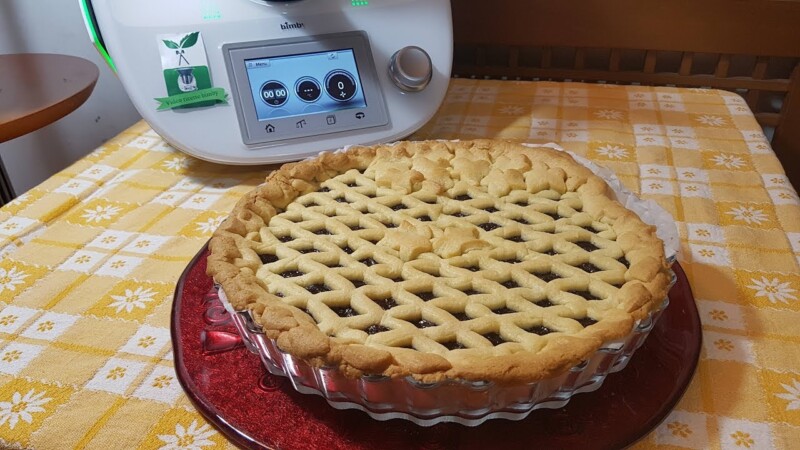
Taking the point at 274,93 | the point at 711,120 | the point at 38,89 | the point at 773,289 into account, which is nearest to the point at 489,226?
the point at 773,289

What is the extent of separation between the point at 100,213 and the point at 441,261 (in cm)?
56

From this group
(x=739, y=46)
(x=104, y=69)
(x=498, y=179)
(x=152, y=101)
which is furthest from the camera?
(x=104, y=69)

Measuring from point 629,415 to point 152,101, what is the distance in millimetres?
811

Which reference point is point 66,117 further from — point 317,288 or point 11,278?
point 317,288

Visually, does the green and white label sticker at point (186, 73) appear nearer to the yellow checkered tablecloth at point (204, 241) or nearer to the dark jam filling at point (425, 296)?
the yellow checkered tablecloth at point (204, 241)

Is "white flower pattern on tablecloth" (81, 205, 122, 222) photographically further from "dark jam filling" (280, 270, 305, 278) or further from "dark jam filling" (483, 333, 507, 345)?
"dark jam filling" (483, 333, 507, 345)

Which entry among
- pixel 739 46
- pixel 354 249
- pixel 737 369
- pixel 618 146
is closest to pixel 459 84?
pixel 618 146

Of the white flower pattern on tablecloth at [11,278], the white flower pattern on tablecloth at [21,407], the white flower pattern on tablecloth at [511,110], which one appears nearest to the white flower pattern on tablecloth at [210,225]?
the white flower pattern on tablecloth at [11,278]

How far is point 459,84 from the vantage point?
55.8 inches

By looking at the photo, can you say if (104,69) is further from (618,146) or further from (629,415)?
(629,415)

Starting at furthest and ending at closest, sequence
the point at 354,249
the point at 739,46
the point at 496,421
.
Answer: the point at 739,46 → the point at 354,249 → the point at 496,421

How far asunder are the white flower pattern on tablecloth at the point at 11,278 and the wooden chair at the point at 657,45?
1.04 metres

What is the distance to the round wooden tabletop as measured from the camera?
111 cm

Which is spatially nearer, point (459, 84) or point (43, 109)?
point (43, 109)
